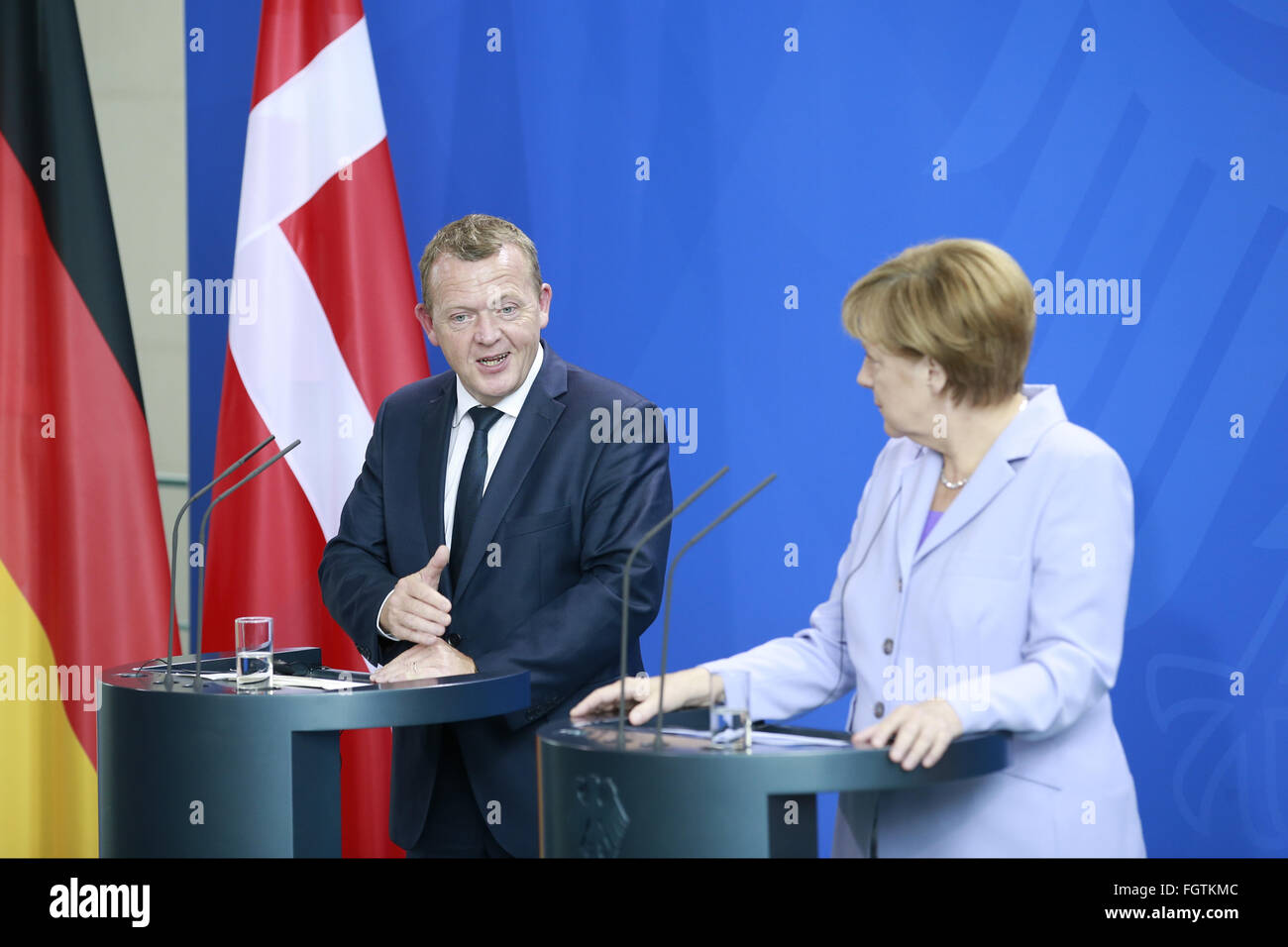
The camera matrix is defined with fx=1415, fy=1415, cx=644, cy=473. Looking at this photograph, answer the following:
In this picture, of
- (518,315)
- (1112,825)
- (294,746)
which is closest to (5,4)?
(518,315)

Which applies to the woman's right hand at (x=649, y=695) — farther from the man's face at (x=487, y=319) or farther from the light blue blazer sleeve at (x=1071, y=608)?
the man's face at (x=487, y=319)

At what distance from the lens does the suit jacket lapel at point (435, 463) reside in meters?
2.98

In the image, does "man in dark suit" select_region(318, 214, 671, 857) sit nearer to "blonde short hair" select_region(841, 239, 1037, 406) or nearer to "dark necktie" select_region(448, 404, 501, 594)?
"dark necktie" select_region(448, 404, 501, 594)

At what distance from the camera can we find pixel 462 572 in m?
2.88

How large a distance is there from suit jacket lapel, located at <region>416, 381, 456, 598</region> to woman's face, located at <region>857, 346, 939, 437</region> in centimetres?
109

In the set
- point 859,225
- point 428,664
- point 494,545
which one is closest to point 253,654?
point 428,664

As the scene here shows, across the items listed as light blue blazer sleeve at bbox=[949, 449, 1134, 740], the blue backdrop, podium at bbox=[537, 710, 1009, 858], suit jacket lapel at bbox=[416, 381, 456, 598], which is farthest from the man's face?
light blue blazer sleeve at bbox=[949, 449, 1134, 740]

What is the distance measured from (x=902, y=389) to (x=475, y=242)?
1.14m

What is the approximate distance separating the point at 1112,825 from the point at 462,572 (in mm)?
1370

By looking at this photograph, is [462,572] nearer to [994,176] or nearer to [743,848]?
[743,848]

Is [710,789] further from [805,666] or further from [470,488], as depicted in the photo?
[470,488]

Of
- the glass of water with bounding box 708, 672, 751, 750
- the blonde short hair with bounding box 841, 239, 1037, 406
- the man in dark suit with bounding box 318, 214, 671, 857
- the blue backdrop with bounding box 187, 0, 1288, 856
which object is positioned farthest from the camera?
the blue backdrop with bounding box 187, 0, 1288, 856

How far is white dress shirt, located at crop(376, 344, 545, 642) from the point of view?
299cm

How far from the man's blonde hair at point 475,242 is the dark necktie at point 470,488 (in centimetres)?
27
